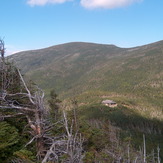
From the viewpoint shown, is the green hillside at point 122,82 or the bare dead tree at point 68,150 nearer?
the bare dead tree at point 68,150

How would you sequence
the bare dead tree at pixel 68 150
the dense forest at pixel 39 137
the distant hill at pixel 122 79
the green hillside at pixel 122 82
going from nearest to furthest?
the bare dead tree at pixel 68 150 < the dense forest at pixel 39 137 < the green hillside at pixel 122 82 < the distant hill at pixel 122 79

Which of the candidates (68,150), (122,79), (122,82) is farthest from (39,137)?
(122,79)

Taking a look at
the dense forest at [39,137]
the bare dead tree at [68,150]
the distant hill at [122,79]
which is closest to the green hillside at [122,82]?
the distant hill at [122,79]

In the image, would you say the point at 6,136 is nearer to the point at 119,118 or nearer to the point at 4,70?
the point at 4,70

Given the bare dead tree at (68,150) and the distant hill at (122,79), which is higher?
the bare dead tree at (68,150)

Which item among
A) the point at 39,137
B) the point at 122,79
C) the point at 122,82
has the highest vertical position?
the point at 39,137

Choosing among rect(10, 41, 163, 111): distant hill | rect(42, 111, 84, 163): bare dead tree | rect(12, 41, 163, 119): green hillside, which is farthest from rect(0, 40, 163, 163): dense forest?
rect(10, 41, 163, 111): distant hill

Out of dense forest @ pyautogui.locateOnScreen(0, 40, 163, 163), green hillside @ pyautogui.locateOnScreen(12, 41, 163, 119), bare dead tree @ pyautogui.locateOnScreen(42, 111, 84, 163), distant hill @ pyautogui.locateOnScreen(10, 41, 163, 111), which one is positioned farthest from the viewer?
distant hill @ pyautogui.locateOnScreen(10, 41, 163, 111)

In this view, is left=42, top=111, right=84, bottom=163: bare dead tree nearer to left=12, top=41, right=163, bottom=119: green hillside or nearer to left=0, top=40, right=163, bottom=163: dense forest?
left=0, top=40, right=163, bottom=163: dense forest

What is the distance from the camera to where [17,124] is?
8.34 metres

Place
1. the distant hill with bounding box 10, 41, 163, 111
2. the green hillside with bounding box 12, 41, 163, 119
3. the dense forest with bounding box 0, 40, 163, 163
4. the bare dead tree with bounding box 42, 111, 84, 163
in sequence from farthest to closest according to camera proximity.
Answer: the distant hill with bounding box 10, 41, 163, 111, the green hillside with bounding box 12, 41, 163, 119, the dense forest with bounding box 0, 40, 163, 163, the bare dead tree with bounding box 42, 111, 84, 163

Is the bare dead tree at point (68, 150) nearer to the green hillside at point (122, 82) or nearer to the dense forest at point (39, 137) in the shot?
the dense forest at point (39, 137)

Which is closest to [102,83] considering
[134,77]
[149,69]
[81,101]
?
[134,77]

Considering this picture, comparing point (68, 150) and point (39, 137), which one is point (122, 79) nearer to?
point (39, 137)
